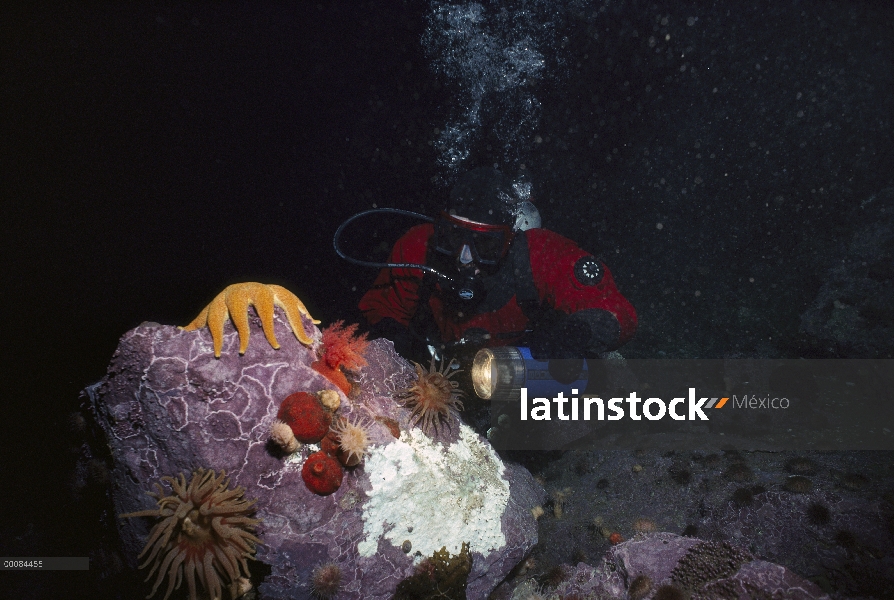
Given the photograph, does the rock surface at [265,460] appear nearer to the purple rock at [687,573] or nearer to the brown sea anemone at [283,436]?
the brown sea anemone at [283,436]

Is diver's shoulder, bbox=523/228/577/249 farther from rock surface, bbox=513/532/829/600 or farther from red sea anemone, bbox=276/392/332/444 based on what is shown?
red sea anemone, bbox=276/392/332/444

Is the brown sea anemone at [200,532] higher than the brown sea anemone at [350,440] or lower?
lower

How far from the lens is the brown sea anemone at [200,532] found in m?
1.95

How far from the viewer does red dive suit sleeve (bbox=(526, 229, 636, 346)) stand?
465cm

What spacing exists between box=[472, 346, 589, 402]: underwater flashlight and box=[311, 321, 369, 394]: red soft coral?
55.7 inches

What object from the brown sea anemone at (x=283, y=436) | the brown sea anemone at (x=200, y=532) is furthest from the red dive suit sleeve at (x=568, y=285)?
the brown sea anemone at (x=200, y=532)

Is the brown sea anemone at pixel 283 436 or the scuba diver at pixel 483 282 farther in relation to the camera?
the scuba diver at pixel 483 282

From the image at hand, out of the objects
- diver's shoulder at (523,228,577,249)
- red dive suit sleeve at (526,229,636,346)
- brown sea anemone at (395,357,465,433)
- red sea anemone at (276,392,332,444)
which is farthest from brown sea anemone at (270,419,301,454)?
diver's shoulder at (523,228,577,249)

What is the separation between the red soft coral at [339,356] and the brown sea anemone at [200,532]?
0.95 metres

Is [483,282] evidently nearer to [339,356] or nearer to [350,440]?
[339,356]

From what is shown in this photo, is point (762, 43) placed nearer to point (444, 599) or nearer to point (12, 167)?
point (444, 599)

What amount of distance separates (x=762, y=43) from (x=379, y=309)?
1377 cm

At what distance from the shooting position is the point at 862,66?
8.75 meters

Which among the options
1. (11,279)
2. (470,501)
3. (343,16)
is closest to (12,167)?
(11,279)
